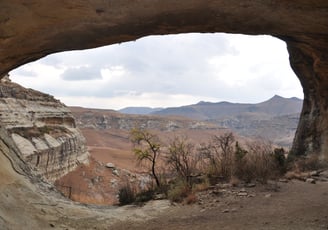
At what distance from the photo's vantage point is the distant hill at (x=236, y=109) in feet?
522

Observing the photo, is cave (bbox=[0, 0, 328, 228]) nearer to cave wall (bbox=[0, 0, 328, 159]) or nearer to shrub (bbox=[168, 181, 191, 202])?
cave wall (bbox=[0, 0, 328, 159])

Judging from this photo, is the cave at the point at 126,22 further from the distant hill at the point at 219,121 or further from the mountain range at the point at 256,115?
the mountain range at the point at 256,115

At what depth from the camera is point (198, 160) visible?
53.8ft

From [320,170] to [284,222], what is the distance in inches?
248

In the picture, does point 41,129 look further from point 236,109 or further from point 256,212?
point 236,109

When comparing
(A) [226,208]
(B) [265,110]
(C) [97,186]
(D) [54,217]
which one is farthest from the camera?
(B) [265,110]

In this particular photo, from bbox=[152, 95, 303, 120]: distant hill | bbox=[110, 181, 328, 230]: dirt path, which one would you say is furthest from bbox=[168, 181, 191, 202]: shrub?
bbox=[152, 95, 303, 120]: distant hill

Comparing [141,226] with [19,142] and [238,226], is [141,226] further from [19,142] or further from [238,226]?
[19,142]

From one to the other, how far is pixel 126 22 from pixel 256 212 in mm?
5204

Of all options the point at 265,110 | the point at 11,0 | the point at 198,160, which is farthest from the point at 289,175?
the point at 265,110

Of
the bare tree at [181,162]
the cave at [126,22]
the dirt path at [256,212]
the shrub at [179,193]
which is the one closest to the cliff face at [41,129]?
the bare tree at [181,162]

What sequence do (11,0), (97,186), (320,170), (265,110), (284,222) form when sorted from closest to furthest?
1. (11,0)
2. (284,222)
3. (320,170)
4. (97,186)
5. (265,110)

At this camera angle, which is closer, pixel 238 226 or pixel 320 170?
pixel 238 226

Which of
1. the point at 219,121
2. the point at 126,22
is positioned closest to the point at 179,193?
the point at 126,22
